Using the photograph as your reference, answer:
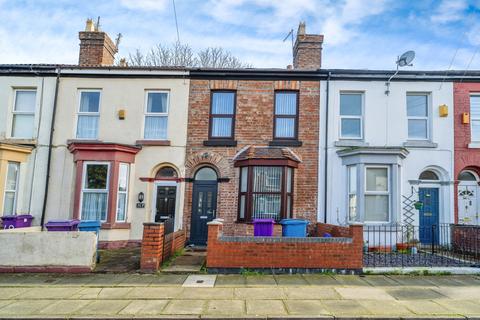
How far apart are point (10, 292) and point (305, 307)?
5.39m

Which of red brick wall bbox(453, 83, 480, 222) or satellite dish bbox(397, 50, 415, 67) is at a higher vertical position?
satellite dish bbox(397, 50, 415, 67)

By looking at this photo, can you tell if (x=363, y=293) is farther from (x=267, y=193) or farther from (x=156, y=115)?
(x=156, y=115)

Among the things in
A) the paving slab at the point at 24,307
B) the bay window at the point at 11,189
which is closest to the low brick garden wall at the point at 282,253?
the paving slab at the point at 24,307

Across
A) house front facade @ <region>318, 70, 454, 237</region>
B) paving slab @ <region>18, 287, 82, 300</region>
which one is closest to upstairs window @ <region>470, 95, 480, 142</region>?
house front facade @ <region>318, 70, 454, 237</region>

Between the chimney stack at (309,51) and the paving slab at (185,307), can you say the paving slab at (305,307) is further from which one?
the chimney stack at (309,51)

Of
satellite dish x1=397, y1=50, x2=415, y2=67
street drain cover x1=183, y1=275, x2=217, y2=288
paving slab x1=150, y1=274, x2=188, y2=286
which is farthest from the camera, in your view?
satellite dish x1=397, y1=50, x2=415, y2=67

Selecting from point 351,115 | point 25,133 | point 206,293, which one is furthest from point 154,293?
point 25,133

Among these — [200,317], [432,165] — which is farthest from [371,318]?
[432,165]

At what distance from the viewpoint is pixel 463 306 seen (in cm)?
587

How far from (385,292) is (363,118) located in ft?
23.0

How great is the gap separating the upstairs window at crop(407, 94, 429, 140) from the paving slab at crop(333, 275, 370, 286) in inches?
256

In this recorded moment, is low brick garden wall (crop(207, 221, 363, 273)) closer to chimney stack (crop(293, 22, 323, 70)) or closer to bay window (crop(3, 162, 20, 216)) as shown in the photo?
chimney stack (crop(293, 22, 323, 70))

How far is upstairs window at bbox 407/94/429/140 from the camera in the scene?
12.2 m

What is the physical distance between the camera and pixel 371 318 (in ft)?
17.4
